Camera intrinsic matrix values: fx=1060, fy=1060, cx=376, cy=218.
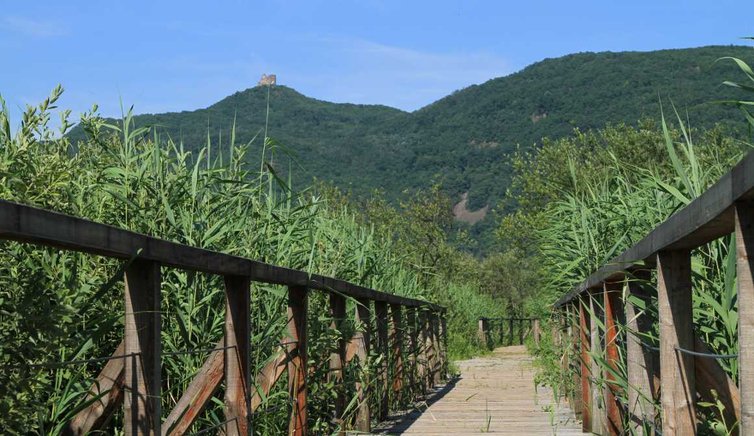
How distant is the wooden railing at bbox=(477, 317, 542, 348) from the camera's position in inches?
1013

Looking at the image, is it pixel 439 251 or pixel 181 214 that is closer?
pixel 181 214

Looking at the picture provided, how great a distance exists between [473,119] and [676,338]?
10156cm

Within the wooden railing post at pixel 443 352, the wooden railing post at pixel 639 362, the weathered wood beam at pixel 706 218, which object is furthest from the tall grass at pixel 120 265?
the wooden railing post at pixel 443 352

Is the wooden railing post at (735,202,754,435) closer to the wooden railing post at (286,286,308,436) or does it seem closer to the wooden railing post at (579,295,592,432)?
the wooden railing post at (286,286,308,436)

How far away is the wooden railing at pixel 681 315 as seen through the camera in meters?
2.60

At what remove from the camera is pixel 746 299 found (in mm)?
2580

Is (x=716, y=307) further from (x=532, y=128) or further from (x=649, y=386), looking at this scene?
(x=532, y=128)

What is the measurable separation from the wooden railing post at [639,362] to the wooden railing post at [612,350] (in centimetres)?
20

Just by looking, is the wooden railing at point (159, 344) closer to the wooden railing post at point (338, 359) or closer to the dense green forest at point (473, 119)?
the wooden railing post at point (338, 359)

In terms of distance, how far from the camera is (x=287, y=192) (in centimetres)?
541

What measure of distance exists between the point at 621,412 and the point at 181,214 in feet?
10.4

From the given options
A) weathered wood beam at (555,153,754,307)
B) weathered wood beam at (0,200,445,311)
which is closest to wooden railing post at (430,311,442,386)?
weathered wood beam at (0,200,445,311)

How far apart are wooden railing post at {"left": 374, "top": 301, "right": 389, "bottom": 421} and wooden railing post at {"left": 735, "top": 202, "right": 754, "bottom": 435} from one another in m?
5.64

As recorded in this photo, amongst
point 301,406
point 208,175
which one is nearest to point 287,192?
point 208,175
